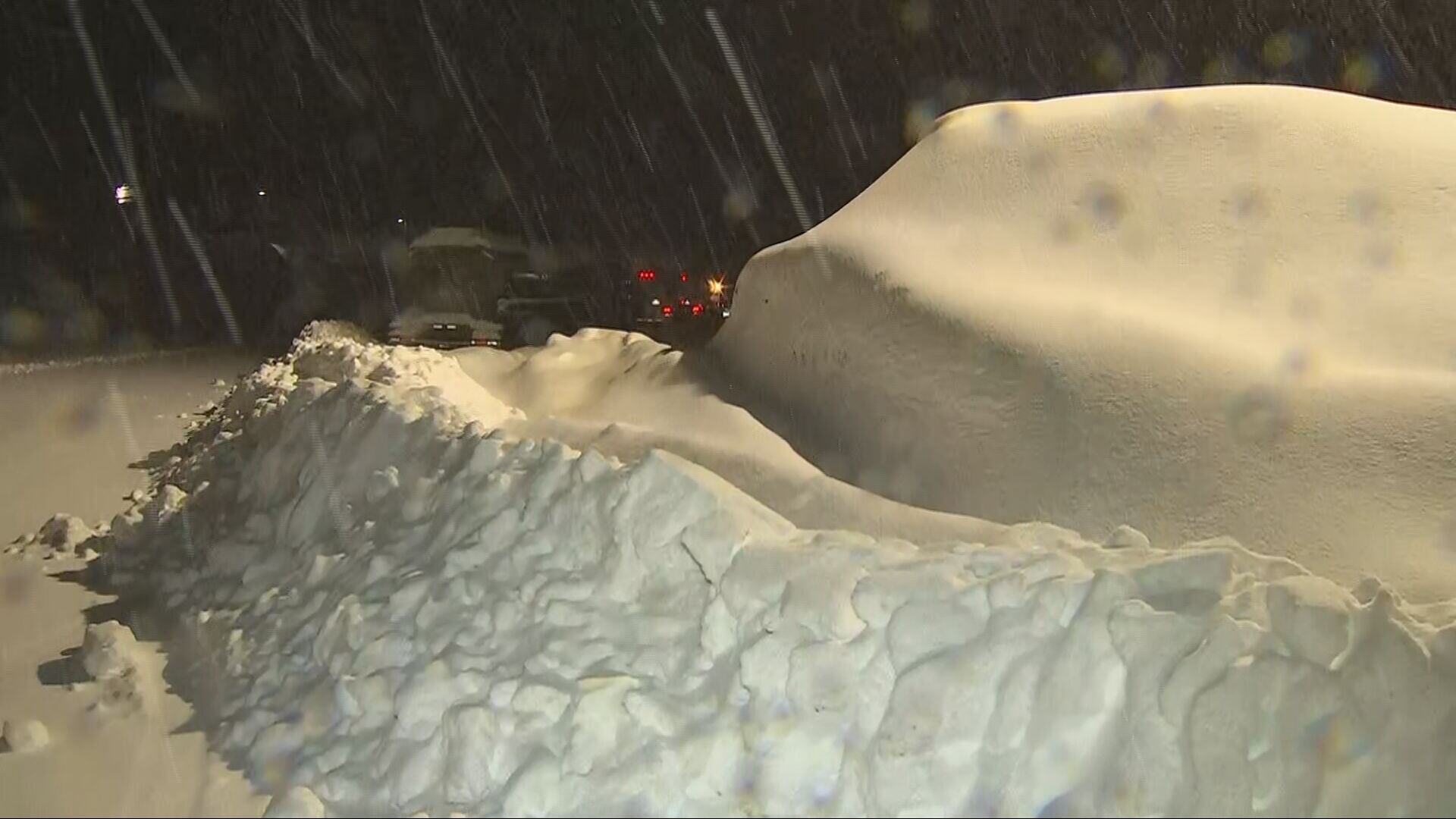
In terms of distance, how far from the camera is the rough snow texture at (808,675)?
2.81 m

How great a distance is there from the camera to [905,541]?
384 centimetres

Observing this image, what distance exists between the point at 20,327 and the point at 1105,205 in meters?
20.7

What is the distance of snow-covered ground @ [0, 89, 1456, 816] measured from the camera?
2.91m

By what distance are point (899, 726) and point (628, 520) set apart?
1.21 m

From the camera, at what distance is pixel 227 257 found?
28859 mm

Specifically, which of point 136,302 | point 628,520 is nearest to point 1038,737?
point 628,520

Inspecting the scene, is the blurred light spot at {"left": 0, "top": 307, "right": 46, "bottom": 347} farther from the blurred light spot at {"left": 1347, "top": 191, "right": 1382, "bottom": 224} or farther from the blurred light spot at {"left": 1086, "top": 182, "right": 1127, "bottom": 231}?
the blurred light spot at {"left": 1347, "top": 191, "right": 1382, "bottom": 224}

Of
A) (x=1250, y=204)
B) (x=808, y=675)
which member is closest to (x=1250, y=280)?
(x=1250, y=204)

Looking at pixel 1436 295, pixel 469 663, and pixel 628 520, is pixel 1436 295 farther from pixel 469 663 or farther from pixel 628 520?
pixel 469 663

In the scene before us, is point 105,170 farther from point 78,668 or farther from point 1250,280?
point 1250,280

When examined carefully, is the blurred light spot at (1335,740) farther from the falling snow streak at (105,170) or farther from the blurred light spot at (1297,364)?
the falling snow streak at (105,170)

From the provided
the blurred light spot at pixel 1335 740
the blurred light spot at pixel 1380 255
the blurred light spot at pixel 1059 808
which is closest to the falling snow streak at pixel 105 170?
the blurred light spot at pixel 1380 255

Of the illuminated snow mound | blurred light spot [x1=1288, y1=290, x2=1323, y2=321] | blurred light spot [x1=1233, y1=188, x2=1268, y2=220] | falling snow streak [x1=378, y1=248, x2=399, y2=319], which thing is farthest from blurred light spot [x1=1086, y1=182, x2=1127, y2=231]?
falling snow streak [x1=378, y1=248, x2=399, y2=319]

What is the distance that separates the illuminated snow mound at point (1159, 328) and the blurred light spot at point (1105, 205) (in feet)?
0.05
